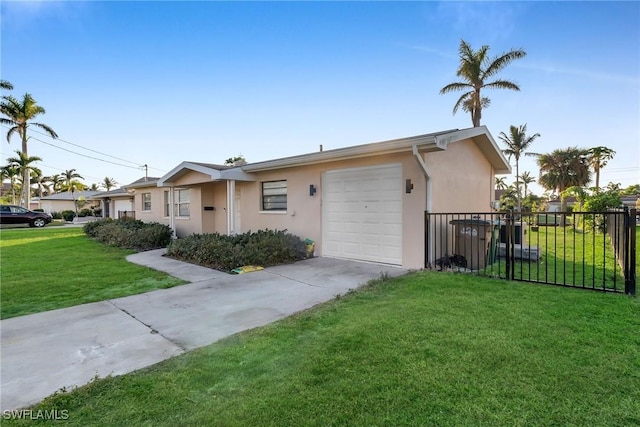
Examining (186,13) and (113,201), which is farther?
(113,201)

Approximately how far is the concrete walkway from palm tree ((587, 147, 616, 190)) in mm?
35631

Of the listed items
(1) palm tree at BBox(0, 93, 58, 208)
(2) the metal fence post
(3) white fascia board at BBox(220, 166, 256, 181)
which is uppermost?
(1) palm tree at BBox(0, 93, 58, 208)

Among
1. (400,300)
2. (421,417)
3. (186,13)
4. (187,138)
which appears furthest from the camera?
(187,138)

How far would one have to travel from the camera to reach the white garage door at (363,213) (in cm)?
717

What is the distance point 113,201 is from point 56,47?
62.1ft

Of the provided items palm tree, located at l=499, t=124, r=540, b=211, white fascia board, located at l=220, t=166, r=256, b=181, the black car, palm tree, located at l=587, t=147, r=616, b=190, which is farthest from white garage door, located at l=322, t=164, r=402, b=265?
palm tree, located at l=587, t=147, r=616, b=190

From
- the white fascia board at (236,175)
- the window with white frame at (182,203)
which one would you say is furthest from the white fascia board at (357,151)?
the window with white frame at (182,203)

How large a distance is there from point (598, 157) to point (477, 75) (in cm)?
2150

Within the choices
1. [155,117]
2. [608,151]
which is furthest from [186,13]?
[608,151]

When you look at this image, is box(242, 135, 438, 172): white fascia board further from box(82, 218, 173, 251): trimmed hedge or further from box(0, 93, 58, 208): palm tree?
box(0, 93, 58, 208): palm tree

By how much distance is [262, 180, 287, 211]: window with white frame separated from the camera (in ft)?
31.8

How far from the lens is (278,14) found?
347 inches

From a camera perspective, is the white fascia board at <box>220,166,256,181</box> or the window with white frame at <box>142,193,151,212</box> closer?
the white fascia board at <box>220,166,256,181</box>

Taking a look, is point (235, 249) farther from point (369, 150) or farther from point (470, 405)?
point (470, 405)
